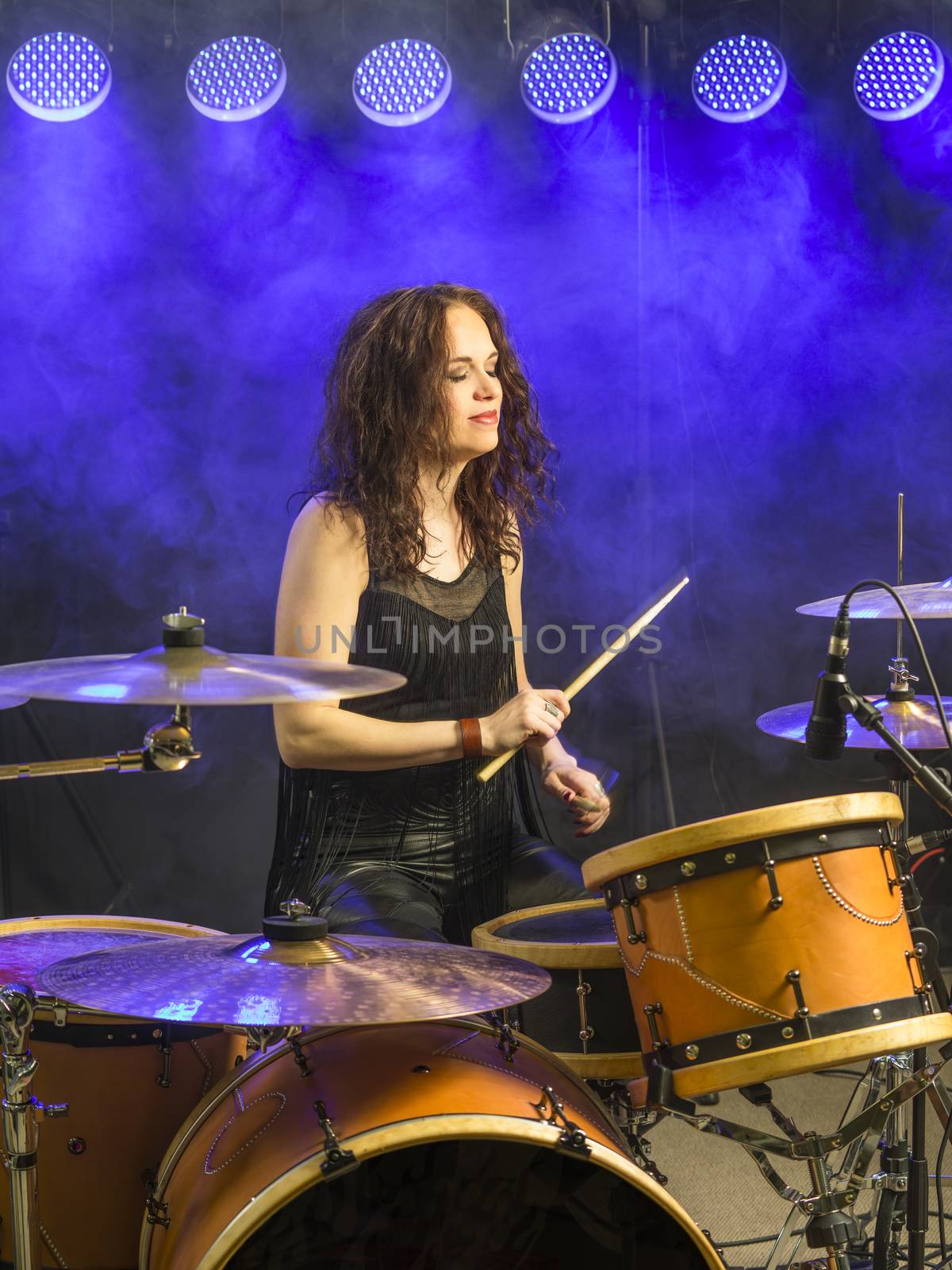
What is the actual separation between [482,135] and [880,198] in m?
1.14

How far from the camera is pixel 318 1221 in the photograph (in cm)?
137

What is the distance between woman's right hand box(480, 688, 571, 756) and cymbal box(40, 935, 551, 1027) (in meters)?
0.55

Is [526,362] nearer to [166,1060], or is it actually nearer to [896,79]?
[896,79]

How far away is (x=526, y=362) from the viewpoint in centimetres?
363

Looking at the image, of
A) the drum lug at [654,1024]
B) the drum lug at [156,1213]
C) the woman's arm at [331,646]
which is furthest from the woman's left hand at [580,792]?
the drum lug at [156,1213]

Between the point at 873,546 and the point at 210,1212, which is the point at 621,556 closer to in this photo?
the point at 873,546

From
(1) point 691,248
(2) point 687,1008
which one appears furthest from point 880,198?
(2) point 687,1008

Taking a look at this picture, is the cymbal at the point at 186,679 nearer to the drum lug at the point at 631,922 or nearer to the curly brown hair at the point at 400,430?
the drum lug at the point at 631,922

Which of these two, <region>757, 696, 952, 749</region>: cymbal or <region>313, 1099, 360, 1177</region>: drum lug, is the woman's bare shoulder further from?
<region>313, 1099, 360, 1177</region>: drum lug

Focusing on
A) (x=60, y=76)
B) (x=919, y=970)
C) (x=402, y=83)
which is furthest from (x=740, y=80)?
(x=919, y=970)

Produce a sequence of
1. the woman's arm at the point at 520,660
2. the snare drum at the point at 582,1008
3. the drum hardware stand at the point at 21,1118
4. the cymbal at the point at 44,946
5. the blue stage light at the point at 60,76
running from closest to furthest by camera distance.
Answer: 1. the drum hardware stand at the point at 21,1118
2. the cymbal at the point at 44,946
3. the snare drum at the point at 582,1008
4. the woman's arm at the point at 520,660
5. the blue stage light at the point at 60,76

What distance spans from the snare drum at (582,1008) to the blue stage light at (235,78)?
243 centimetres

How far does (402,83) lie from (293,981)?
108 inches

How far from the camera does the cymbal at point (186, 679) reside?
1.26m
